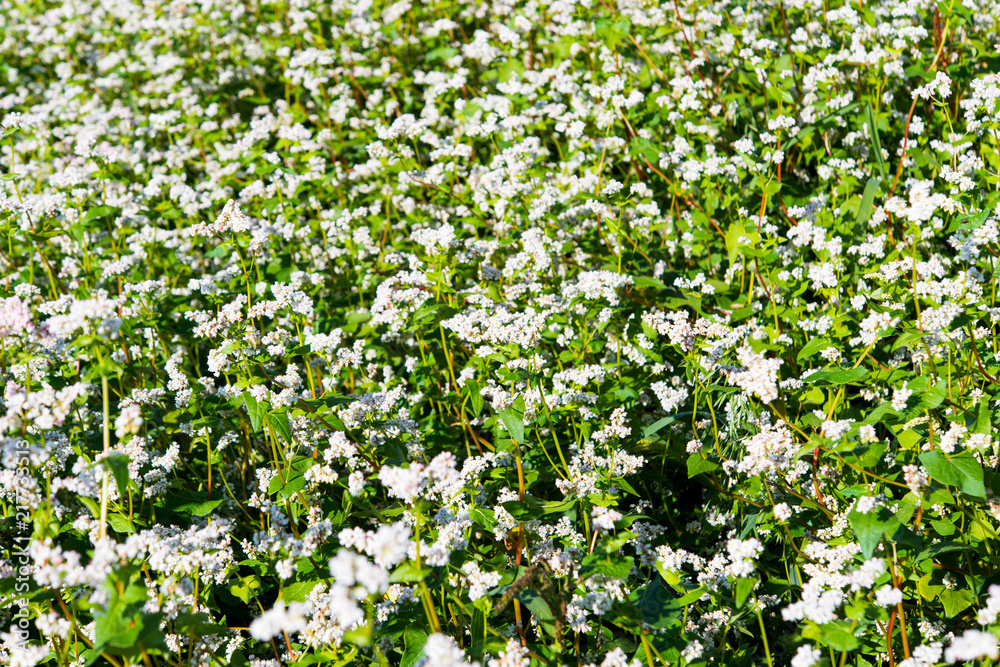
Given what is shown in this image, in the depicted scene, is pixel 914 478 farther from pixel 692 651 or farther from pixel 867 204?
pixel 867 204

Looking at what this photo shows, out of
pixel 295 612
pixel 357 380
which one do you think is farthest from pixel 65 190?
pixel 295 612

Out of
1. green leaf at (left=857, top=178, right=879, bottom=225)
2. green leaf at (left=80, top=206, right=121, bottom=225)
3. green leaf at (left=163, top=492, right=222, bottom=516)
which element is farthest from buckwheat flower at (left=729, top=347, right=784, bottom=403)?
green leaf at (left=80, top=206, right=121, bottom=225)

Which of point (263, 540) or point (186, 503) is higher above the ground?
point (263, 540)

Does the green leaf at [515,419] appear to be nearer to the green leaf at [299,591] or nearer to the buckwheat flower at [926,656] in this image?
the green leaf at [299,591]

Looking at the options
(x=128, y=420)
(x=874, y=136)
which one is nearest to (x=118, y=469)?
(x=128, y=420)

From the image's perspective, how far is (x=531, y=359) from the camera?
3.71 meters

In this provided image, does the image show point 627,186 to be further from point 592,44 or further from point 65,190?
point 65,190

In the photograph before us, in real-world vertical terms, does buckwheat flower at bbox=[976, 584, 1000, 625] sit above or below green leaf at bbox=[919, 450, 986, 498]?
below

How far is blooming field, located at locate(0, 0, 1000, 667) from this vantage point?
288 cm

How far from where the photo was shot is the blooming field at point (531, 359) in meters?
2.88

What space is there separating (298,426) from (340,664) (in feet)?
3.69

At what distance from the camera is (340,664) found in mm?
2873

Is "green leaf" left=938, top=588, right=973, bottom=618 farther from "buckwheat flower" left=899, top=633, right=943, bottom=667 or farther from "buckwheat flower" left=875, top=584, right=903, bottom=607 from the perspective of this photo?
"buckwheat flower" left=875, top=584, right=903, bottom=607

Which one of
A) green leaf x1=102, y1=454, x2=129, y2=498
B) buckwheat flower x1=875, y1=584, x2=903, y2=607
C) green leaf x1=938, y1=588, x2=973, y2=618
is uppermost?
green leaf x1=102, y1=454, x2=129, y2=498
